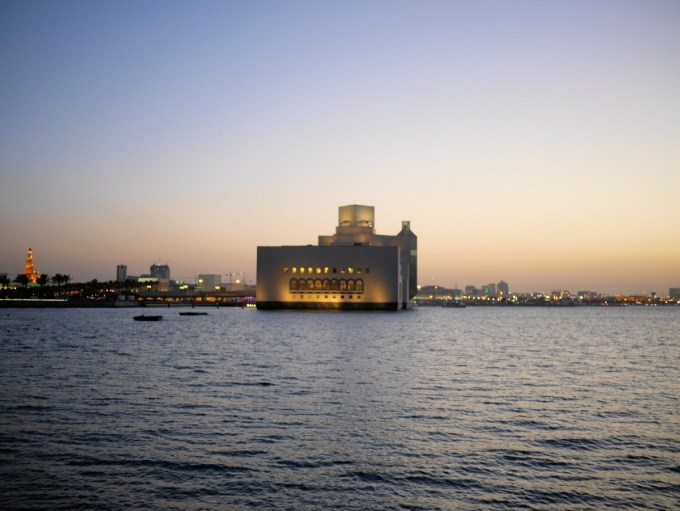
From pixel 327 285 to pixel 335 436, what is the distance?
5854 inches

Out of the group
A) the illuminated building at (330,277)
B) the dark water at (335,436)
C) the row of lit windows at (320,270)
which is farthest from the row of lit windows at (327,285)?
the dark water at (335,436)

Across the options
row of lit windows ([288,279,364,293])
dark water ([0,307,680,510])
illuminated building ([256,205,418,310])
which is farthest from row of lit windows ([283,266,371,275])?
dark water ([0,307,680,510])

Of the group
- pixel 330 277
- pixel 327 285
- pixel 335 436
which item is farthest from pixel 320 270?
pixel 335 436

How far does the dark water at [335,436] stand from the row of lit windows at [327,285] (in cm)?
12542

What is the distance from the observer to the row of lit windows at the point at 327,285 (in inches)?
6644

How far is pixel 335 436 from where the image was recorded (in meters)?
21.1

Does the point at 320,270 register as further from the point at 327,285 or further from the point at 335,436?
the point at 335,436

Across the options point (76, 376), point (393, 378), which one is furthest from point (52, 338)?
point (393, 378)

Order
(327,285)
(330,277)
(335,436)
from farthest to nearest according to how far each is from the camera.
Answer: (327,285) → (330,277) → (335,436)

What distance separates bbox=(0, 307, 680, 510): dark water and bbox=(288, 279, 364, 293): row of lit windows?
411 feet

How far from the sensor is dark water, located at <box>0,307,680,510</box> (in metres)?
15.3

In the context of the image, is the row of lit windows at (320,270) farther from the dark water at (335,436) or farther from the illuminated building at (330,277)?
the dark water at (335,436)

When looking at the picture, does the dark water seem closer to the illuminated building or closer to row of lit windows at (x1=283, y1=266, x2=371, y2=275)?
the illuminated building

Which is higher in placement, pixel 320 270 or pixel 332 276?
pixel 320 270
